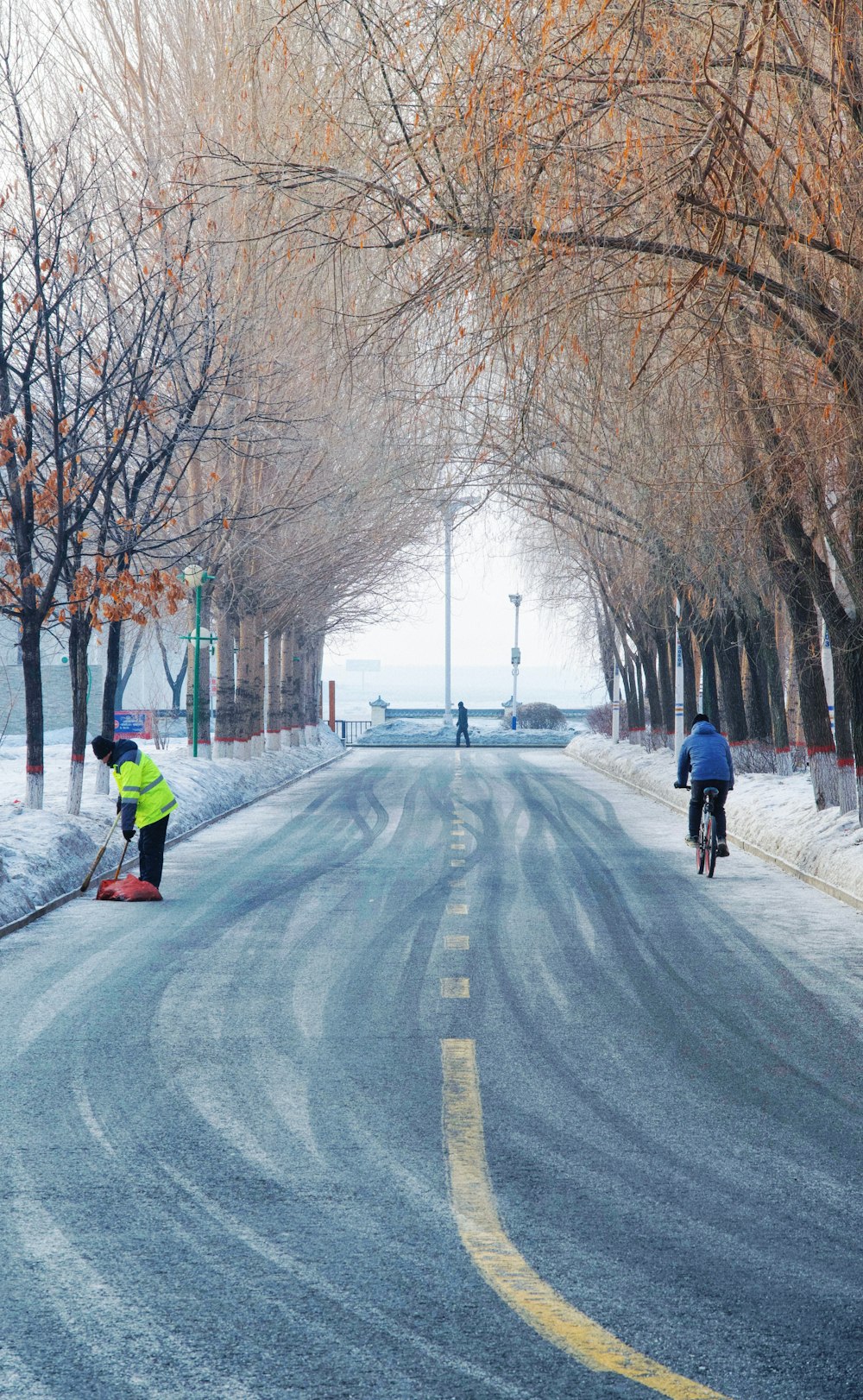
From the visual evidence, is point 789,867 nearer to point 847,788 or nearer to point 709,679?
point 847,788

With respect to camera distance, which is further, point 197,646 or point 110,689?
point 197,646

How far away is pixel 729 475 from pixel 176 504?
14.4 metres

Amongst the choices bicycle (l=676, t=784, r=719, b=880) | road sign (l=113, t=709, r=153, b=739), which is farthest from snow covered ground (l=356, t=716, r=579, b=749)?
bicycle (l=676, t=784, r=719, b=880)

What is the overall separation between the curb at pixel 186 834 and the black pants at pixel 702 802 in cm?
A: 667

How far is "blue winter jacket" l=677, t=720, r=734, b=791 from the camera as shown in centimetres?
1537

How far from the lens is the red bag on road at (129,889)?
13.0 metres

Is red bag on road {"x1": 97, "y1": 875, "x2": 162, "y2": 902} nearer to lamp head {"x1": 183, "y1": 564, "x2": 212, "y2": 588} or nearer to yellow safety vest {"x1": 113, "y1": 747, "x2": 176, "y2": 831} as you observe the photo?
yellow safety vest {"x1": 113, "y1": 747, "x2": 176, "y2": 831}

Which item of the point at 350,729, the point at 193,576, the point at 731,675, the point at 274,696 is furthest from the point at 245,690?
the point at 350,729

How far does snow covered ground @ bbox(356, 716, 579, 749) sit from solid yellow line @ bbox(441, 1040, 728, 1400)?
50812 mm

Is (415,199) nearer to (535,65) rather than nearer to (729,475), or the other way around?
(535,65)

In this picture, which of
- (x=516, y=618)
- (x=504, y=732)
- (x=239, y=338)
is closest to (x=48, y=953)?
(x=239, y=338)

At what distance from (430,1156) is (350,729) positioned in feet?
237

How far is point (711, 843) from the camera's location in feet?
49.8

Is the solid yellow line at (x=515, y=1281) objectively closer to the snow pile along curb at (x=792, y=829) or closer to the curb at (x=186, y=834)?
the curb at (x=186, y=834)
